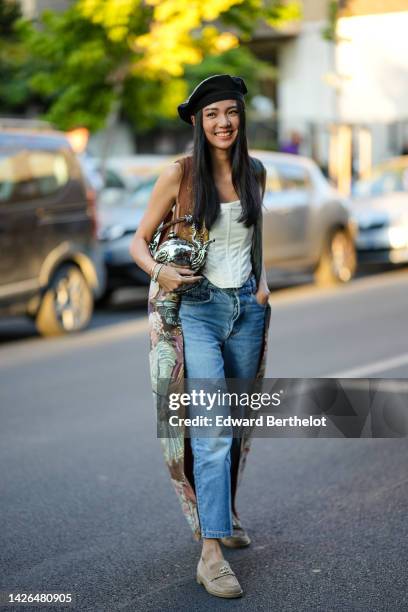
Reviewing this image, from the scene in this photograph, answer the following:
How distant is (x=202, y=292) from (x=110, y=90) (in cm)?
1415

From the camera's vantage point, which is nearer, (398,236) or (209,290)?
(209,290)

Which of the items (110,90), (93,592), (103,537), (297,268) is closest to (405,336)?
(297,268)

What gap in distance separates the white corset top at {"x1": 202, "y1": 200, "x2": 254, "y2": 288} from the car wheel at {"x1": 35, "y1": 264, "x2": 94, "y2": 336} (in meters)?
6.98

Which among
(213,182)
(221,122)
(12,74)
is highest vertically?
(12,74)

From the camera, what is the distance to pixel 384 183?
715 inches

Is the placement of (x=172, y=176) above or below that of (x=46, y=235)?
above

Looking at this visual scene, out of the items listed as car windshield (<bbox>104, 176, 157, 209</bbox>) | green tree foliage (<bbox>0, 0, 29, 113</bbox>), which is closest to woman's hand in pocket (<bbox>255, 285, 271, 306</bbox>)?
car windshield (<bbox>104, 176, 157, 209</bbox>)

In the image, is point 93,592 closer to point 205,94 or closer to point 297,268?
point 205,94

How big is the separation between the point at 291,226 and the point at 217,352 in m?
10.6

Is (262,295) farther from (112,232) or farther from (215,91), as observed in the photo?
(112,232)

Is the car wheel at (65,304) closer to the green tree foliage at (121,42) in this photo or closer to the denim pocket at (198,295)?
the green tree foliage at (121,42)

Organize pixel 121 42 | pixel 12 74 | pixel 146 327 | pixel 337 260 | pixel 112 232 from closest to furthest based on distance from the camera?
pixel 146 327, pixel 112 232, pixel 337 260, pixel 121 42, pixel 12 74

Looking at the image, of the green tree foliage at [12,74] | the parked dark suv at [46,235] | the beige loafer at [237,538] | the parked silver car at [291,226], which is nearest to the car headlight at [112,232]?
the parked silver car at [291,226]

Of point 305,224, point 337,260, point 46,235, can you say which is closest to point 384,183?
point 337,260
